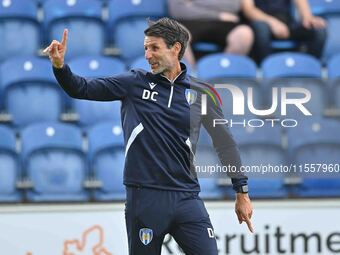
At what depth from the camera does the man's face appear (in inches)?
196

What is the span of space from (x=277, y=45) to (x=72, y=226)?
317cm

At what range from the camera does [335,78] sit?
27.6 ft

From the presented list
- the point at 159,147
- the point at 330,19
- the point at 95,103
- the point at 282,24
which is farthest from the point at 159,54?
the point at 330,19

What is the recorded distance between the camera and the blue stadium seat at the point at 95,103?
8.18 m

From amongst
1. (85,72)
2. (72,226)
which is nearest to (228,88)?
(85,72)

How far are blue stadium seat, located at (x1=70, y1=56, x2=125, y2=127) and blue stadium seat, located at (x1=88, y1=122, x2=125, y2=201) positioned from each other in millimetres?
358

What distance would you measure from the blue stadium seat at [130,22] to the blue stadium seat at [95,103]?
0.41m

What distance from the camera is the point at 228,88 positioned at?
311 inches

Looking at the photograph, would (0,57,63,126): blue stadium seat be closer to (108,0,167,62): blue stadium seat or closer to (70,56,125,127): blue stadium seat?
(70,56,125,127): blue stadium seat

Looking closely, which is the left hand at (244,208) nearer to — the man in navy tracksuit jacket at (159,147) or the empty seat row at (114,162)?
the man in navy tracksuit jacket at (159,147)

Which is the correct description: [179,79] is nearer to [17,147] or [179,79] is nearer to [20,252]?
[20,252]

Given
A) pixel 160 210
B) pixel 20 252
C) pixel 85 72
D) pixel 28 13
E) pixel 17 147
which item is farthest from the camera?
pixel 28 13

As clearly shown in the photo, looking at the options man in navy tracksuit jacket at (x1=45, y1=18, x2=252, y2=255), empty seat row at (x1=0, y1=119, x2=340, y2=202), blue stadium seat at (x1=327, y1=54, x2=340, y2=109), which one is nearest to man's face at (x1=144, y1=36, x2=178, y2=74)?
man in navy tracksuit jacket at (x1=45, y1=18, x2=252, y2=255)

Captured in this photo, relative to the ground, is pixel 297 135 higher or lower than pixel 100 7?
lower
